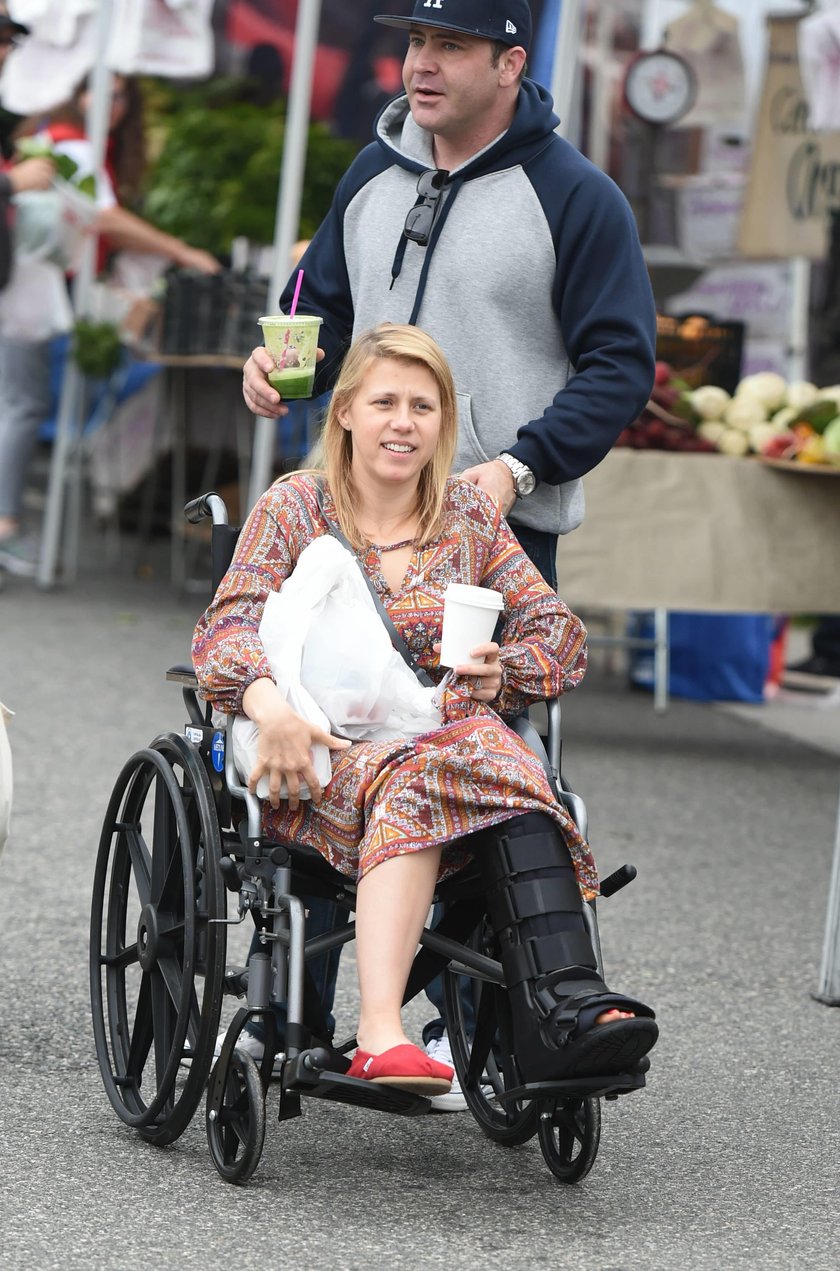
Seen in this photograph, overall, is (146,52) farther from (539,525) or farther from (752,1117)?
(752,1117)

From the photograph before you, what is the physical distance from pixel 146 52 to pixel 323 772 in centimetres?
726

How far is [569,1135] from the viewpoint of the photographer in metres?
3.40

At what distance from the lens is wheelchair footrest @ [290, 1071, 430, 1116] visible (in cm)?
311

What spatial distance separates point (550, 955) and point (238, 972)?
1.93ft

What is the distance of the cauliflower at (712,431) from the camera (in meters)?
7.44

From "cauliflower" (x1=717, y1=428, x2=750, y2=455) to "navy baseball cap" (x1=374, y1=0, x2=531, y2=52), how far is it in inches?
144

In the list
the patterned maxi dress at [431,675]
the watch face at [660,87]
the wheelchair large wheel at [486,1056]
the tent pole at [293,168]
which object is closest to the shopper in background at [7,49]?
the tent pole at [293,168]

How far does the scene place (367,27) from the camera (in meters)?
12.9

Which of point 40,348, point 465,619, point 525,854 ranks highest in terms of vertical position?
point 40,348

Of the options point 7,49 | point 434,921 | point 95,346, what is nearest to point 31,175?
point 7,49

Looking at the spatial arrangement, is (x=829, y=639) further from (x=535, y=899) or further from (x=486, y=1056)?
(x=535, y=899)

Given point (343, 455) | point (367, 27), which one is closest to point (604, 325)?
point (343, 455)

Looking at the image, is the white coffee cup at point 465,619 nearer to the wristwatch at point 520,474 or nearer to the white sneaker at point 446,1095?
the wristwatch at point 520,474

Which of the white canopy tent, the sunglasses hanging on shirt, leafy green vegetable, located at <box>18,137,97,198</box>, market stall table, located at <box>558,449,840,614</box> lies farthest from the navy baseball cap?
leafy green vegetable, located at <box>18,137,97,198</box>
